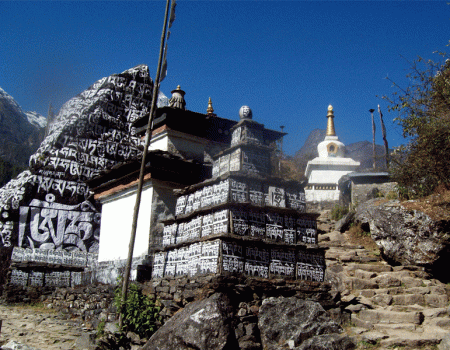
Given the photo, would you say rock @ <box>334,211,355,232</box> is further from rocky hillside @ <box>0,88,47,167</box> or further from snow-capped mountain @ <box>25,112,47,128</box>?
snow-capped mountain @ <box>25,112,47,128</box>

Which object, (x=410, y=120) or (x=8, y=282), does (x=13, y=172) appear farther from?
(x=410, y=120)

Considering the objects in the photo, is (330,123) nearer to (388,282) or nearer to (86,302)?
(388,282)

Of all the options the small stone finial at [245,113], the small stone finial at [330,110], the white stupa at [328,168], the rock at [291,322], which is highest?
the small stone finial at [330,110]

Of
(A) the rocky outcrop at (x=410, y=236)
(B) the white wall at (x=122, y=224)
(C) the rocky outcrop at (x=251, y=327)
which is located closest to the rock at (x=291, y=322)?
(C) the rocky outcrop at (x=251, y=327)

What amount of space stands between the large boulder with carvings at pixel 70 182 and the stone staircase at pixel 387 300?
27.9 ft

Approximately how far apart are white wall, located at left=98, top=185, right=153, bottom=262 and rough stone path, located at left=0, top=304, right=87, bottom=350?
2.29 m

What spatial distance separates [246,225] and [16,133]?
158 feet

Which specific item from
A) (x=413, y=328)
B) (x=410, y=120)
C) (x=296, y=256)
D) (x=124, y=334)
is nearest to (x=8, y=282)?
(x=124, y=334)

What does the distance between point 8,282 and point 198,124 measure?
27.4ft

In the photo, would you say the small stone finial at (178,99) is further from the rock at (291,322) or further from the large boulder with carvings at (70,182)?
the rock at (291,322)

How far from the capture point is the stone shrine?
895 centimetres

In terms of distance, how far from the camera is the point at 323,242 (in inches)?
699

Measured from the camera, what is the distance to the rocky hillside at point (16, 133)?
149ft

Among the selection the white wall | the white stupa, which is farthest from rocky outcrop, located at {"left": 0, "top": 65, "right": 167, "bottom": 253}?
the white stupa
